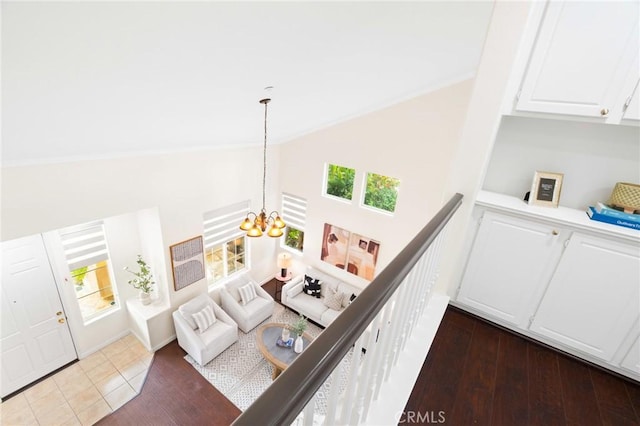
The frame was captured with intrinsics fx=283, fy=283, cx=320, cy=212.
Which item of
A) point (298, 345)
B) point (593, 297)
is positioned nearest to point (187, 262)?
point (298, 345)

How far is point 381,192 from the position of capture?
17.7 ft

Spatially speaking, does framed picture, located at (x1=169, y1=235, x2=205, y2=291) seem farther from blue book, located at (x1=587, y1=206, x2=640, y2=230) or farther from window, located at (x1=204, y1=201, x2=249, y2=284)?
blue book, located at (x1=587, y1=206, x2=640, y2=230)

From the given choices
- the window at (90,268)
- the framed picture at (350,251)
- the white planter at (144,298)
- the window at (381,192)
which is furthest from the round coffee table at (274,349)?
the window at (381,192)

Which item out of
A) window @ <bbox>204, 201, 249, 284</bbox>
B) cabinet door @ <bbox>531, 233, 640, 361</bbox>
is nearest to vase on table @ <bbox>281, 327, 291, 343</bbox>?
window @ <bbox>204, 201, 249, 284</bbox>

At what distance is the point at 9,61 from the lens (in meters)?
1.45

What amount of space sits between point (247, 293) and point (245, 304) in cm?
21

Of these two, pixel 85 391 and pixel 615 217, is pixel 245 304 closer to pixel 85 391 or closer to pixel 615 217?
pixel 85 391

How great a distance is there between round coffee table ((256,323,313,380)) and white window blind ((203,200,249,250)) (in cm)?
188

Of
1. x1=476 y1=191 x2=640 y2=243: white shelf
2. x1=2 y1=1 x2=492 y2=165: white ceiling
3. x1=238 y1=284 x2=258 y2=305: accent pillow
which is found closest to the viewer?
x1=2 y1=1 x2=492 y2=165: white ceiling

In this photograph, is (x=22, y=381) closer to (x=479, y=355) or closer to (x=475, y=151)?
(x=479, y=355)

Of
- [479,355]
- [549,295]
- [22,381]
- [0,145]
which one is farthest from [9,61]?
[22,381]

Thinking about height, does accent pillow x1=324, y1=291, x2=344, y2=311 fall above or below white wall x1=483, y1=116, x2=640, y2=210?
below

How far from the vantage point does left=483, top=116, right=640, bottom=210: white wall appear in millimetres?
2352

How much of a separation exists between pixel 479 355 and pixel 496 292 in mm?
598
